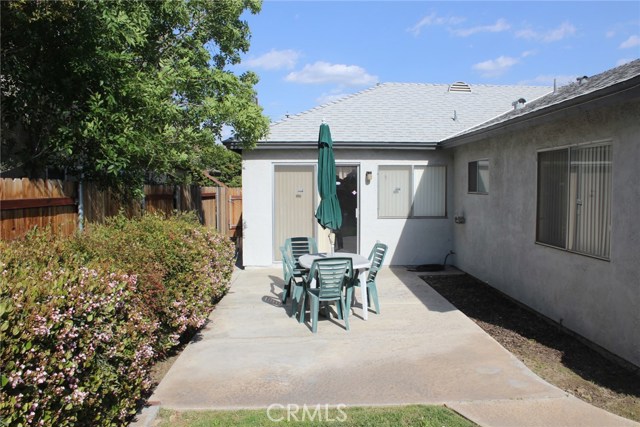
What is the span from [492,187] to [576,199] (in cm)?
289

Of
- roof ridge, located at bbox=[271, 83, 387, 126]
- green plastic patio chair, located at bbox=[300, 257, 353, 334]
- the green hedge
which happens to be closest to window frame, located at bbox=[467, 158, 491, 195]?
green plastic patio chair, located at bbox=[300, 257, 353, 334]

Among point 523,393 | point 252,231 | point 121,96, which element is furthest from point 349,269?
point 252,231

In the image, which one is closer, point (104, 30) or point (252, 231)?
point (104, 30)

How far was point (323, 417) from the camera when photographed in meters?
3.98

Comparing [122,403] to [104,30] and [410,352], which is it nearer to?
[410,352]

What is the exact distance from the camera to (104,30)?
5.61m

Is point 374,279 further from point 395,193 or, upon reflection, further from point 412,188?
point 412,188

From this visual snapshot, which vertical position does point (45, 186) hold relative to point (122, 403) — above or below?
above

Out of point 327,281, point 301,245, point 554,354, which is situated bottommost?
point 554,354

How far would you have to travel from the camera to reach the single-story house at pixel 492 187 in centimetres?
534

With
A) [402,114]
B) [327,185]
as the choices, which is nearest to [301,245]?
[327,185]

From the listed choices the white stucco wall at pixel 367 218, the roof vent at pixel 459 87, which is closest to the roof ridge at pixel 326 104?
the white stucco wall at pixel 367 218

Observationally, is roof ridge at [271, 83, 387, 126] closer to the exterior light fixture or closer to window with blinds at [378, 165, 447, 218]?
the exterior light fixture

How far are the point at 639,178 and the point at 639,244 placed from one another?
693 mm
